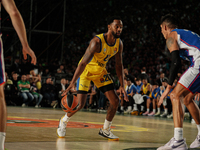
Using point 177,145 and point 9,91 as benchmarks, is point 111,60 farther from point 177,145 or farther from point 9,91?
point 177,145

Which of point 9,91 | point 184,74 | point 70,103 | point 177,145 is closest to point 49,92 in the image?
point 9,91

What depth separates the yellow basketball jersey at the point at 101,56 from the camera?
5188mm

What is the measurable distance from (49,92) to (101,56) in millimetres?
10624

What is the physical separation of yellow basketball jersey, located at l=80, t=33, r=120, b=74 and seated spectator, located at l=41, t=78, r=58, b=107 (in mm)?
10377

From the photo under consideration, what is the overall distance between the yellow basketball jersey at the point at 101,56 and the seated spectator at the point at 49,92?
1038 centimetres

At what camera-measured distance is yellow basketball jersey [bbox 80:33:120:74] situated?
5188 mm

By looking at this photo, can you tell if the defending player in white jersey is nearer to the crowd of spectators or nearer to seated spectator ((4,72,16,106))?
the crowd of spectators

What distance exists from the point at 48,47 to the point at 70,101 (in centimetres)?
1660

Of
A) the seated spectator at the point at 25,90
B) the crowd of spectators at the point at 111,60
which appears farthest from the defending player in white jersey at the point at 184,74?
the seated spectator at the point at 25,90

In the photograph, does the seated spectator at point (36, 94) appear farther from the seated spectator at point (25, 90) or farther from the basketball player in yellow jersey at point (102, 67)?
the basketball player in yellow jersey at point (102, 67)

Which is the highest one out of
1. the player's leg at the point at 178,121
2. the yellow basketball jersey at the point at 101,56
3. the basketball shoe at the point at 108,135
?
the yellow basketball jersey at the point at 101,56

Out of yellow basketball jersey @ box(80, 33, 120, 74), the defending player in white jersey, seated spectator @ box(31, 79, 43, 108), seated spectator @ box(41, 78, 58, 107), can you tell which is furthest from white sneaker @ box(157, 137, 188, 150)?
seated spectator @ box(41, 78, 58, 107)

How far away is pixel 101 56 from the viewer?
5266mm

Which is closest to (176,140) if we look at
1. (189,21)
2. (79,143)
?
(79,143)
